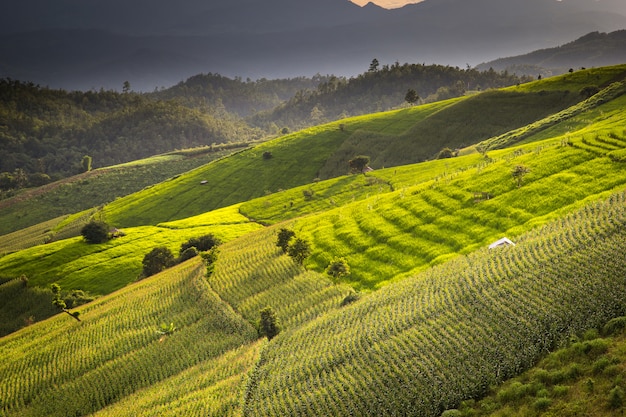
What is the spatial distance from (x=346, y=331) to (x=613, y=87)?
11755 centimetres

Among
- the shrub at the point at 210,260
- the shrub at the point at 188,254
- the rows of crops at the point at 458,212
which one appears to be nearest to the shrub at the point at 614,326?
the rows of crops at the point at 458,212

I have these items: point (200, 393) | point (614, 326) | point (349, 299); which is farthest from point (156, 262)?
point (614, 326)

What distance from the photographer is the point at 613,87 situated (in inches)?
4648

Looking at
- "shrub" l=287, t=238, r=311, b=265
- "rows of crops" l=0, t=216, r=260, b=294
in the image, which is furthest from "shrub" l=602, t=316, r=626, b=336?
"rows of crops" l=0, t=216, r=260, b=294

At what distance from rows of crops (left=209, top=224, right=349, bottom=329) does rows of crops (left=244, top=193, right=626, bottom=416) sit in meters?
6.21

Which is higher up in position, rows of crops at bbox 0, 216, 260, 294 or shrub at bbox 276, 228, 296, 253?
shrub at bbox 276, 228, 296, 253

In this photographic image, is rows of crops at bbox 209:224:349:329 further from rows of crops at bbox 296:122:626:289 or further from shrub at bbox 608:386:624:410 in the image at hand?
shrub at bbox 608:386:624:410

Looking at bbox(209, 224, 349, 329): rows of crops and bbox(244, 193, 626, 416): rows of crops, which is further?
bbox(209, 224, 349, 329): rows of crops

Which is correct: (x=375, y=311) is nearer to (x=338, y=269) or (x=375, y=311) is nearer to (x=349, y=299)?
(x=349, y=299)

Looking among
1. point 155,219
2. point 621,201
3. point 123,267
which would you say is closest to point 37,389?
point 123,267

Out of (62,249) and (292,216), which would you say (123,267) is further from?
(292,216)

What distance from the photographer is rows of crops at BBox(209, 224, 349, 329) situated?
5012 cm

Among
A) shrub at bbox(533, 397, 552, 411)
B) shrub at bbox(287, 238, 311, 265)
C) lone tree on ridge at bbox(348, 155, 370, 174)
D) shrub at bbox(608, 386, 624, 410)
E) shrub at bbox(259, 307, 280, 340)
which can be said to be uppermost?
lone tree on ridge at bbox(348, 155, 370, 174)

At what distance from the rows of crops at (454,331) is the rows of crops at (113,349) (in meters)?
11.4
